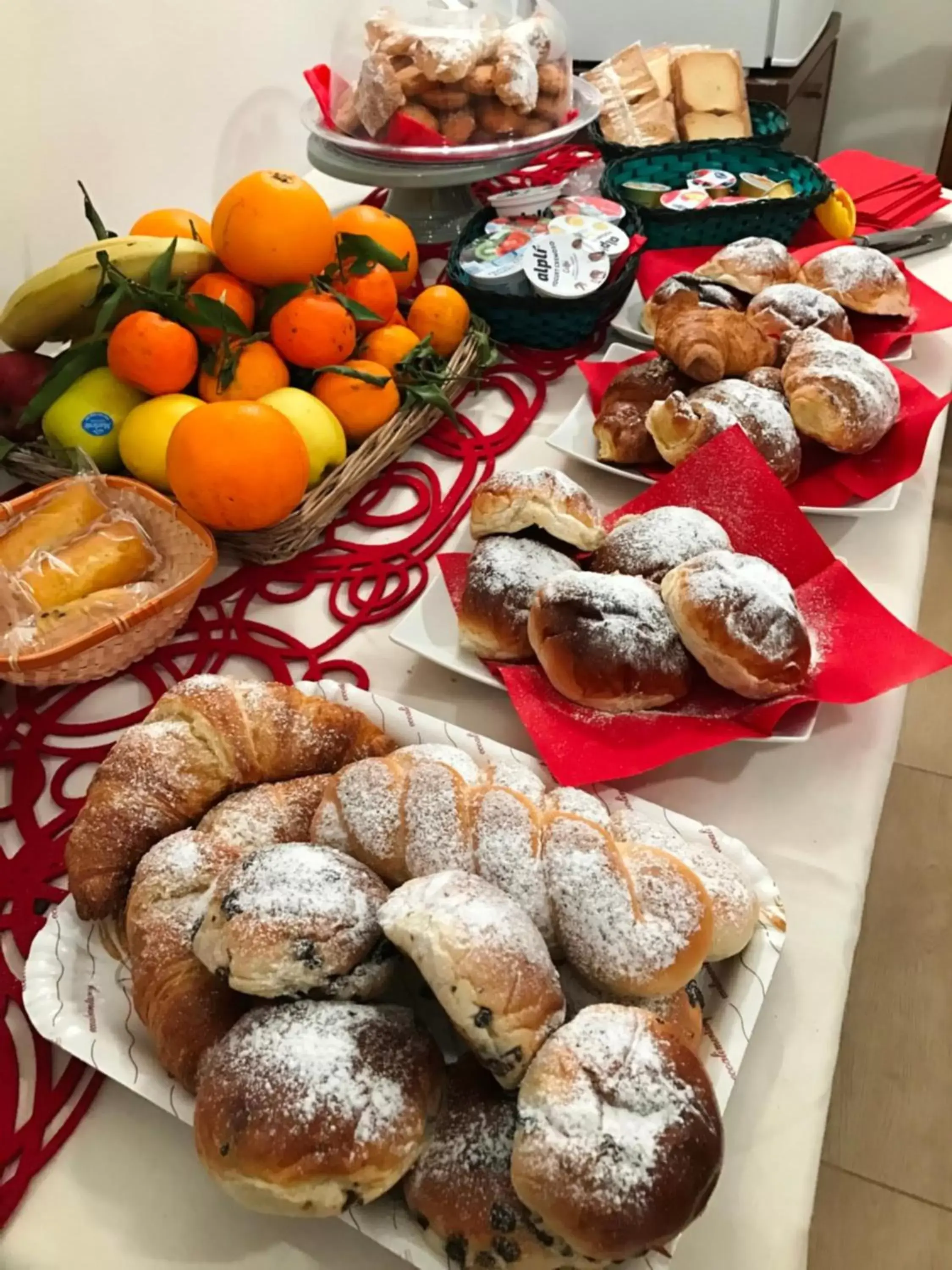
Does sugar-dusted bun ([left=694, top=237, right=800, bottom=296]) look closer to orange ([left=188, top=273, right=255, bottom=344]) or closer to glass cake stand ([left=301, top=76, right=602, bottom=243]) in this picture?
glass cake stand ([left=301, top=76, right=602, bottom=243])

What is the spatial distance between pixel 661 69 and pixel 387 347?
0.95 m

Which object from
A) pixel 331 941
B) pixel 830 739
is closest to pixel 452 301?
pixel 830 739

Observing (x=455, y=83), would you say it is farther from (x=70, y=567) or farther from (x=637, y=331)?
(x=70, y=567)

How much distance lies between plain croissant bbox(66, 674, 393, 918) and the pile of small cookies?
0.97 m

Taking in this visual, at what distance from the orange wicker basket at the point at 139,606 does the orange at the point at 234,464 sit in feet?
0.09

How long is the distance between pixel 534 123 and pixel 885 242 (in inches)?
21.4

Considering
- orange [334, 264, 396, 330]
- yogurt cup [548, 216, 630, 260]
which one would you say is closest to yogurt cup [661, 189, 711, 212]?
yogurt cup [548, 216, 630, 260]

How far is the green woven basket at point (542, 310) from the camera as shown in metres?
1.17

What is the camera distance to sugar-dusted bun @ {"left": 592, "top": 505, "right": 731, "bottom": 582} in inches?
32.3

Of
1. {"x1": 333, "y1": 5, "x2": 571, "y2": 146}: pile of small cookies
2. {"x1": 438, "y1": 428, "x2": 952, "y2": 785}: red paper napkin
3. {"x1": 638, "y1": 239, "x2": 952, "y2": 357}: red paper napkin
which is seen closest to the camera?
{"x1": 438, "y1": 428, "x2": 952, "y2": 785}: red paper napkin

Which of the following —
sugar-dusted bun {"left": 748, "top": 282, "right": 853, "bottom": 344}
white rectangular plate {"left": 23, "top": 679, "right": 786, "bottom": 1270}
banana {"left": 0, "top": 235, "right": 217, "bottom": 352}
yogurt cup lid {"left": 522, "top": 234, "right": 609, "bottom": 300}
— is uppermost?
banana {"left": 0, "top": 235, "right": 217, "bottom": 352}

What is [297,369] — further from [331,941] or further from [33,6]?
[331,941]

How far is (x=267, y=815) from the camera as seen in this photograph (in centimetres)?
62

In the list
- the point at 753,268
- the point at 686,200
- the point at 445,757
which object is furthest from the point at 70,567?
the point at 686,200
